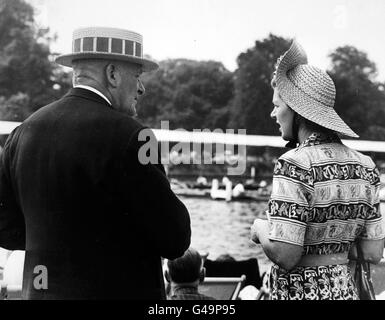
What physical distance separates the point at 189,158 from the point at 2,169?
1.49m

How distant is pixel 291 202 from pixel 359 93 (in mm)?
2234

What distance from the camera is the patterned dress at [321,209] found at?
5.02 feet

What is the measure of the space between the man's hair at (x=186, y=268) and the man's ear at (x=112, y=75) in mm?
771

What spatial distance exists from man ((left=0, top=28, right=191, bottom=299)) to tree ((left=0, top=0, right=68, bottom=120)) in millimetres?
1605

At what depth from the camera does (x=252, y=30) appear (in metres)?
3.56

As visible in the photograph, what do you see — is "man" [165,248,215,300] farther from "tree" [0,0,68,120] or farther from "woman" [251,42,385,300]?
"tree" [0,0,68,120]

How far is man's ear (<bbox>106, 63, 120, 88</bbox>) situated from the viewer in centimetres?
167

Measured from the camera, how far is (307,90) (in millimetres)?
1688

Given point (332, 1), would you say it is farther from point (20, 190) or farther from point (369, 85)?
point (20, 190)

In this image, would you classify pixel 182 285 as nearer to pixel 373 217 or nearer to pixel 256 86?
pixel 373 217

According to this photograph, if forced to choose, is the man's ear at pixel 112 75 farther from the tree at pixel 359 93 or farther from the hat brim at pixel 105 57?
the tree at pixel 359 93

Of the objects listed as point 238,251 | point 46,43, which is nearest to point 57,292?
point 46,43

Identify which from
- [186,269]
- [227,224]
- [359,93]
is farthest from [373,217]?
[227,224]

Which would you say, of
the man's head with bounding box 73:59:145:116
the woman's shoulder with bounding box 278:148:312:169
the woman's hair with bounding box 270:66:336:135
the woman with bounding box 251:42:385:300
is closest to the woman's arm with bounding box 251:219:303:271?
the woman with bounding box 251:42:385:300
